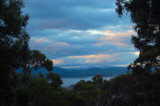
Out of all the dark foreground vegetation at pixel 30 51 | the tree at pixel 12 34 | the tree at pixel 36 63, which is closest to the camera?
the dark foreground vegetation at pixel 30 51

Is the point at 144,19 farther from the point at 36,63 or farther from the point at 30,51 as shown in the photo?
the point at 36,63

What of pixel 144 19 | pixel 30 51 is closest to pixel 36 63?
pixel 30 51

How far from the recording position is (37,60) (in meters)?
40.0

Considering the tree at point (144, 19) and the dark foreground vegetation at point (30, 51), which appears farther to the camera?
→ the tree at point (144, 19)

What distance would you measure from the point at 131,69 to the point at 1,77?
1519 centimetres

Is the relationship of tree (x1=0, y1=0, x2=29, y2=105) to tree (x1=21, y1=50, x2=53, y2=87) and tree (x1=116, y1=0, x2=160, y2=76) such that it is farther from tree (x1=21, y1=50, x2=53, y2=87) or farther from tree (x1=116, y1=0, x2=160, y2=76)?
tree (x1=21, y1=50, x2=53, y2=87)

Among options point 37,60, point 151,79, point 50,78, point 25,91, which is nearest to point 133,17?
point 151,79

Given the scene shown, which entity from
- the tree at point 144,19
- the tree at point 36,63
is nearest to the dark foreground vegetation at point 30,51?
the tree at point 144,19

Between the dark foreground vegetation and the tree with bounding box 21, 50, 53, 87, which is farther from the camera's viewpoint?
the tree with bounding box 21, 50, 53, 87

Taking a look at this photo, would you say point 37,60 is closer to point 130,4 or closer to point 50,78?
point 50,78

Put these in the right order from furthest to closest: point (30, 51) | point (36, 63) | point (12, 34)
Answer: point (36, 63), point (30, 51), point (12, 34)

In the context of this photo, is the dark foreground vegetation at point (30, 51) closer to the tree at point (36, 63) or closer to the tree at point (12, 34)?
the tree at point (12, 34)

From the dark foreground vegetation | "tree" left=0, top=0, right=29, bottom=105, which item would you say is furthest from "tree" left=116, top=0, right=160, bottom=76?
"tree" left=0, top=0, right=29, bottom=105

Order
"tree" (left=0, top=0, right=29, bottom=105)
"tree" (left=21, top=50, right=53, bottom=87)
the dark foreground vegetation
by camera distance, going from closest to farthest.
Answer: the dark foreground vegetation, "tree" (left=0, top=0, right=29, bottom=105), "tree" (left=21, top=50, right=53, bottom=87)
